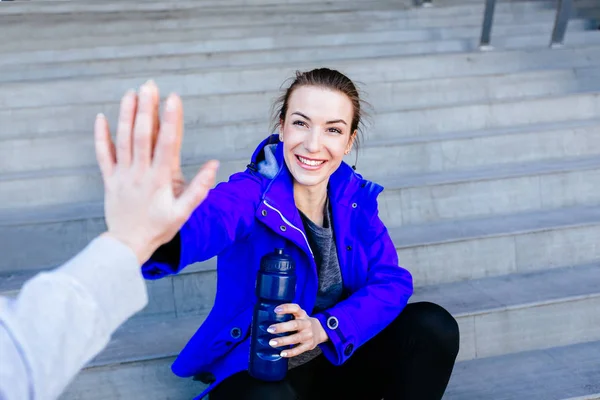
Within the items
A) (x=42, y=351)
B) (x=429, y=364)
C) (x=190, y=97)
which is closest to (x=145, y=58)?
(x=190, y=97)

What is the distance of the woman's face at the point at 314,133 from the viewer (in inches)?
60.2

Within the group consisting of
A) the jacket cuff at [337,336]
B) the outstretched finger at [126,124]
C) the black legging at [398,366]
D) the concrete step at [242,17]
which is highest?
the concrete step at [242,17]

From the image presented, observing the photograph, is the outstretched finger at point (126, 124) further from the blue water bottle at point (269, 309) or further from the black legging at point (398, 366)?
the black legging at point (398, 366)

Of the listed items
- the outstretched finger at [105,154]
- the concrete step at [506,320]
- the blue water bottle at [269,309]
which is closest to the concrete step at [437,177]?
the concrete step at [506,320]

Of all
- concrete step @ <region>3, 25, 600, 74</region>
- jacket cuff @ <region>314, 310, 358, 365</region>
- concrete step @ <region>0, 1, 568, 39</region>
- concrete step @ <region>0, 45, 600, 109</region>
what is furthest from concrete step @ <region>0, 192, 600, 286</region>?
concrete step @ <region>0, 1, 568, 39</region>

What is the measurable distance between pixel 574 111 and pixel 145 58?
84.5 inches

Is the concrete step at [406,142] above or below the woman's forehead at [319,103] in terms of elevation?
below

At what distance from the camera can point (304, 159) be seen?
5.05 ft

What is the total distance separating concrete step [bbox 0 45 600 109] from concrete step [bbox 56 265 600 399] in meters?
1.29

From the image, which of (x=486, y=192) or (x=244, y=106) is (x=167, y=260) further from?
(x=244, y=106)

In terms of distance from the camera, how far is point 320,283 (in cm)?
158

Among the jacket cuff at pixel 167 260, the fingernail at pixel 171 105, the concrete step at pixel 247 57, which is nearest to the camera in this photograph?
the fingernail at pixel 171 105

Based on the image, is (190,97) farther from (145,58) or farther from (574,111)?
(574,111)

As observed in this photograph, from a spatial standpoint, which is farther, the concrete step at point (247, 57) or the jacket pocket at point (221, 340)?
the concrete step at point (247, 57)
